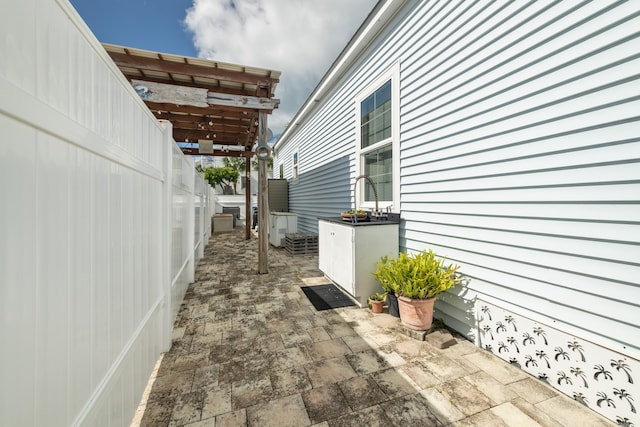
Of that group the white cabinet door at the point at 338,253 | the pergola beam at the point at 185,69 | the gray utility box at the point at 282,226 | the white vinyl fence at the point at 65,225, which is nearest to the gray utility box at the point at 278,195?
the gray utility box at the point at 282,226

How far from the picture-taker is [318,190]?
6.74 m

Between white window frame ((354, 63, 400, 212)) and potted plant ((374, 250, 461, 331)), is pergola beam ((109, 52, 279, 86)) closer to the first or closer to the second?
white window frame ((354, 63, 400, 212))

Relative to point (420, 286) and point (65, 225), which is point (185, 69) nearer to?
point (65, 225)

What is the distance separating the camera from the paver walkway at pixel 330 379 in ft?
5.13

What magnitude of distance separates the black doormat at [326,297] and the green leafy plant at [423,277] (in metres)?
0.85

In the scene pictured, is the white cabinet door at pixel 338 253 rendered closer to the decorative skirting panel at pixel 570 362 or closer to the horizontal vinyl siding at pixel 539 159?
the horizontal vinyl siding at pixel 539 159

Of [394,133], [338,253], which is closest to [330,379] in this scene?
[338,253]

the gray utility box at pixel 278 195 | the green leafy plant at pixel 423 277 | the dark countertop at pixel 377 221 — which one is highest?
the gray utility box at pixel 278 195

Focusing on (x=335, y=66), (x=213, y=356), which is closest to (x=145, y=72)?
(x=335, y=66)

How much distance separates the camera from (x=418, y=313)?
247 centimetres

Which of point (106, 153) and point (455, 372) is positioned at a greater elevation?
point (106, 153)

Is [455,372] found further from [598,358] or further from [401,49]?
[401,49]

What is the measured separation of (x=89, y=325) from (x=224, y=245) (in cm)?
689

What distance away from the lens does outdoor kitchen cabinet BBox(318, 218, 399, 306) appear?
10.4 feet
